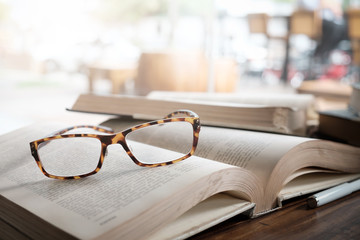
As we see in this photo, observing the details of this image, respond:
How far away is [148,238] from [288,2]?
8.10m

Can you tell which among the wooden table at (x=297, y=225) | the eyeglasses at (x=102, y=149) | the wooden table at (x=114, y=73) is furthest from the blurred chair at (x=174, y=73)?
the wooden table at (x=297, y=225)

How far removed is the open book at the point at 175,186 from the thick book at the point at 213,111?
3cm

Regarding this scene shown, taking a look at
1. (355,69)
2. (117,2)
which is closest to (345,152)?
(355,69)

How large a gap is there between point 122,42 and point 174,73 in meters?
2.36

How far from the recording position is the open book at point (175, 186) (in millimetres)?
284

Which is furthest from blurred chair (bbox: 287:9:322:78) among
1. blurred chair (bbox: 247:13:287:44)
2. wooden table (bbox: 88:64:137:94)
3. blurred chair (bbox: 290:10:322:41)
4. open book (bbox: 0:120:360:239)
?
open book (bbox: 0:120:360:239)

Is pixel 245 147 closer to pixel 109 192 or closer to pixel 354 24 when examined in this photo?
pixel 109 192

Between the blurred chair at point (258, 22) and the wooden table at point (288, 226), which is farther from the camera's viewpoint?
the blurred chair at point (258, 22)

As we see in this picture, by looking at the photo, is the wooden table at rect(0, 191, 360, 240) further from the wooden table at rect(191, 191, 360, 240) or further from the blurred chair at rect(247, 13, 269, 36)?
the blurred chair at rect(247, 13, 269, 36)

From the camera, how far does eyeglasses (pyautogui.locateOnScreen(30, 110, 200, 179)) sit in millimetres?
377

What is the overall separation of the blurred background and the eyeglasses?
2.15 m

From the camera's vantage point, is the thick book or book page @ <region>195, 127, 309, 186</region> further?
the thick book

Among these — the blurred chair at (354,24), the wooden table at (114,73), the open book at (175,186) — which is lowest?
the wooden table at (114,73)

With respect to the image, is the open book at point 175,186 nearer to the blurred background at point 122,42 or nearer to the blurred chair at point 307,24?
the blurred background at point 122,42
